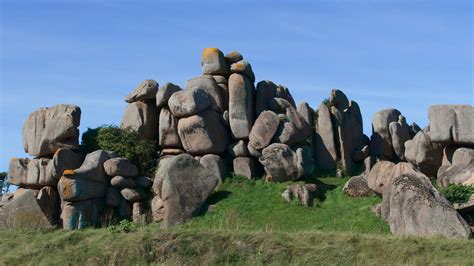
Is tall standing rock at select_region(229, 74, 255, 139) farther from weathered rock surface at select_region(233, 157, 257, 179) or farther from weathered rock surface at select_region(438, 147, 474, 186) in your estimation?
weathered rock surface at select_region(438, 147, 474, 186)

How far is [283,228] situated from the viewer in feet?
100

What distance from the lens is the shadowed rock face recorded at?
27047 mm

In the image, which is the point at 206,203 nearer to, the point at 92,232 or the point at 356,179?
the point at 356,179

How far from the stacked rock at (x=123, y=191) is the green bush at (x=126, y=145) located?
45.0 inches

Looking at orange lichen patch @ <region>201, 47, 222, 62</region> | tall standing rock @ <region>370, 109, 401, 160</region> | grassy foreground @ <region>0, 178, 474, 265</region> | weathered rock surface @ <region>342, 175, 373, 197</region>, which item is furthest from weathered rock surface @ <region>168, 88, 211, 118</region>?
grassy foreground @ <region>0, 178, 474, 265</region>

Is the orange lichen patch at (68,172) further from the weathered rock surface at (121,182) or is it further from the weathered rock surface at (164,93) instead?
the weathered rock surface at (164,93)

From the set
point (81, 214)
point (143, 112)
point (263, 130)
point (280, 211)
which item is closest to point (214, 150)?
point (263, 130)

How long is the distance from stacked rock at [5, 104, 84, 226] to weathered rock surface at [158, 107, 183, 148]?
3.66m

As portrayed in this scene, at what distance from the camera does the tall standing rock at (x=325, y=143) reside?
123 feet

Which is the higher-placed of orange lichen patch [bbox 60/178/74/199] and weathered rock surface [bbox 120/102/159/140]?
weathered rock surface [bbox 120/102/159/140]

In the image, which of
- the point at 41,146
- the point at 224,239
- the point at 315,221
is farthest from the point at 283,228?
the point at 41,146

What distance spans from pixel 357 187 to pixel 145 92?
1075 centimetres

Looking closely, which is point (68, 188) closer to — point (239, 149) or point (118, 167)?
point (118, 167)

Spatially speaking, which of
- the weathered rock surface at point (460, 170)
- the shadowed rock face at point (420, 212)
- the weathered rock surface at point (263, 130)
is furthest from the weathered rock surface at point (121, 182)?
the weathered rock surface at point (460, 170)
